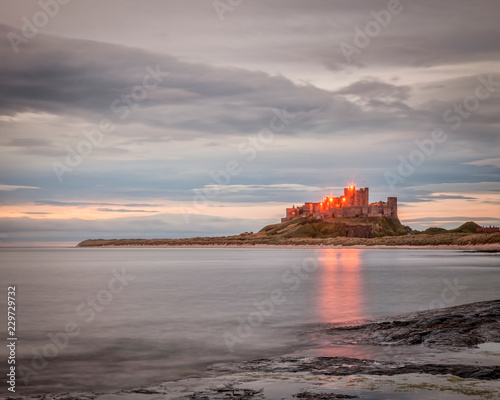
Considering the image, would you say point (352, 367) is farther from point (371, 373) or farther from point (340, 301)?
point (340, 301)

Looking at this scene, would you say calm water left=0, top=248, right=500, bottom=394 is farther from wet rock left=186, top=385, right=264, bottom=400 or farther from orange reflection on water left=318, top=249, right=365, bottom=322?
wet rock left=186, top=385, right=264, bottom=400

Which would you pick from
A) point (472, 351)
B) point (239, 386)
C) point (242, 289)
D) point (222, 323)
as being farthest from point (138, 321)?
point (242, 289)

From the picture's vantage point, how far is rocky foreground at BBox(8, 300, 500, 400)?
8883 millimetres

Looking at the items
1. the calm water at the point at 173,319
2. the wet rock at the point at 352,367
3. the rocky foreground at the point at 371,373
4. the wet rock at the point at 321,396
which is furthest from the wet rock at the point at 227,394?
the calm water at the point at 173,319

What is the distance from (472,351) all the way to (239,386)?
6099 mm

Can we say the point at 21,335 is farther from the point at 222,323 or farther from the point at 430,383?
the point at 430,383

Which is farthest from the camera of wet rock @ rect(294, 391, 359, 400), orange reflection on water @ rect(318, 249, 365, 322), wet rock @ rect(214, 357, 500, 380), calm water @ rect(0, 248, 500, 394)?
orange reflection on water @ rect(318, 249, 365, 322)

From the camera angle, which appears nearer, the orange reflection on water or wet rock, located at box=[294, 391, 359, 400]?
wet rock, located at box=[294, 391, 359, 400]

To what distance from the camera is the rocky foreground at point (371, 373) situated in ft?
29.1

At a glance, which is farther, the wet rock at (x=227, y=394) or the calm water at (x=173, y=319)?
the calm water at (x=173, y=319)

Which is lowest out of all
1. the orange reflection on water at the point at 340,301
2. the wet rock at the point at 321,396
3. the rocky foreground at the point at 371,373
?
the orange reflection on water at the point at 340,301

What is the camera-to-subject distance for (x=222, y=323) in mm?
19859

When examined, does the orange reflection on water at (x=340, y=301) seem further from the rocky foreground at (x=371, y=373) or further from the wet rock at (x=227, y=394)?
the wet rock at (x=227, y=394)

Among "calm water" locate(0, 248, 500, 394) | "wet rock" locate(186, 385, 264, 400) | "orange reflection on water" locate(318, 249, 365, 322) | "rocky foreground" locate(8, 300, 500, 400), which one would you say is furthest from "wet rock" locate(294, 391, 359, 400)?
"orange reflection on water" locate(318, 249, 365, 322)
